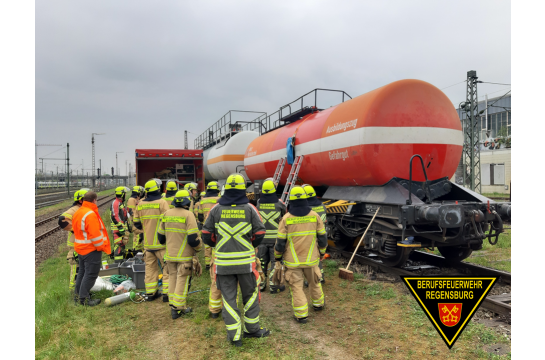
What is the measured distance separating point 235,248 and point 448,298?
2503 mm

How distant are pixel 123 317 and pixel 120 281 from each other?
1.60 meters

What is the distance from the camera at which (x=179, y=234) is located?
17.1ft

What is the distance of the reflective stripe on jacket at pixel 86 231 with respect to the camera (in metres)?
5.59

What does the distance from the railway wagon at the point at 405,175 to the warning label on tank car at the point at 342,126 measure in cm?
2

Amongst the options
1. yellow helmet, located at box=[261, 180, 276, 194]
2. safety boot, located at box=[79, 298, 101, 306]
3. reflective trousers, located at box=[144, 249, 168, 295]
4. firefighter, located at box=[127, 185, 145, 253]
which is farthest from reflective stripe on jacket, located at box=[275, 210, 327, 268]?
firefighter, located at box=[127, 185, 145, 253]

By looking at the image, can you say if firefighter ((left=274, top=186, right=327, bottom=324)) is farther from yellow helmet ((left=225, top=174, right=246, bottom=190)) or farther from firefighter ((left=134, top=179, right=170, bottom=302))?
firefighter ((left=134, top=179, right=170, bottom=302))

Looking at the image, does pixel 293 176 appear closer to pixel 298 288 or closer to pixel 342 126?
pixel 342 126

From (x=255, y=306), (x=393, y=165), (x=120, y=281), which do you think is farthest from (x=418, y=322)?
(x=120, y=281)

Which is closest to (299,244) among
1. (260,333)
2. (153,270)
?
(260,333)

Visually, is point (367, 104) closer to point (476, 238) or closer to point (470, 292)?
point (476, 238)

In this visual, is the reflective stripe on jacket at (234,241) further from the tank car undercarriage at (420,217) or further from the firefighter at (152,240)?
the tank car undercarriage at (420,217)

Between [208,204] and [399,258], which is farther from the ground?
[208,204]

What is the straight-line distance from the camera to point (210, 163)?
16.7 m

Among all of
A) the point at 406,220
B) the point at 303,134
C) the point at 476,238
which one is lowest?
the point at 476,238
